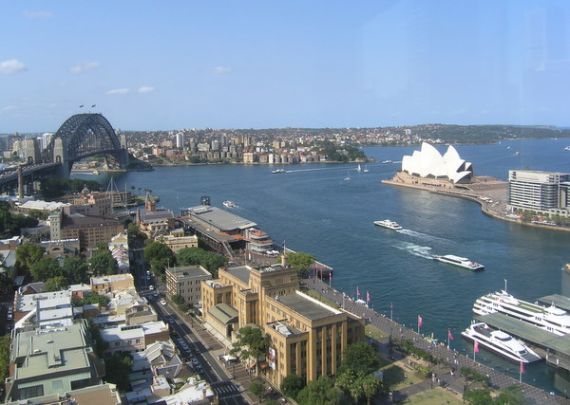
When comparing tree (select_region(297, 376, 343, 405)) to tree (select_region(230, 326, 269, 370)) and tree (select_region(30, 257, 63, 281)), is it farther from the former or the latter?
tree (select_region(30, 257, 63, 281))

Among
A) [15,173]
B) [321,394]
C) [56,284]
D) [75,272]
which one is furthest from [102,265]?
[15,173]

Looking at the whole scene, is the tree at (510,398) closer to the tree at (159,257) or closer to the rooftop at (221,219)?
the tree at (159,257)

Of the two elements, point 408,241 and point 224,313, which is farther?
point 408,241

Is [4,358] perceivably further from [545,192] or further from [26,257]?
[545,192]

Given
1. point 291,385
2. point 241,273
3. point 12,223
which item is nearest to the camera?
point 291,385

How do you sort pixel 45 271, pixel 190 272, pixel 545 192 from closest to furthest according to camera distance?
1. pixel 190 272
2. pixel 45 271
3. pixel 545 192

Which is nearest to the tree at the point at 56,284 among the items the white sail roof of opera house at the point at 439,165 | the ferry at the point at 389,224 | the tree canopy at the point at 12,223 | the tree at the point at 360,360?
the tree at the point at 360,360

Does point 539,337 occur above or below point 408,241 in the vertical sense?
below
